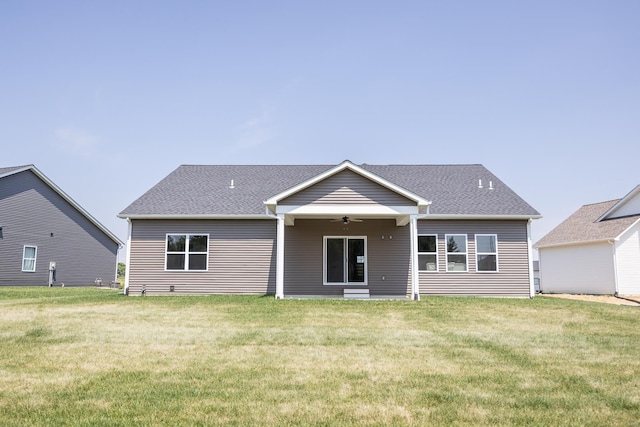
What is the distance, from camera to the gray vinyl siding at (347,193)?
53.2 feet

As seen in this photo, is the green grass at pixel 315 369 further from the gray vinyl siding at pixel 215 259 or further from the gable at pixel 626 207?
the gable at pixel 626 207

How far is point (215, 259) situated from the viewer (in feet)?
62.2

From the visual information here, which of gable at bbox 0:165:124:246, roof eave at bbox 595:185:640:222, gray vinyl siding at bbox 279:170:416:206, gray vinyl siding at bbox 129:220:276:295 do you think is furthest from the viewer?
gable at bbox 0:165:124:246

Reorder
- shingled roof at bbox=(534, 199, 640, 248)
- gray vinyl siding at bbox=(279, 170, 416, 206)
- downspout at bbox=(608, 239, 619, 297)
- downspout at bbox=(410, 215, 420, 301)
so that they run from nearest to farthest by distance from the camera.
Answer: downspout at bbox=(410, 215, 420, 301) → gray vinyl siding at bbox=(279, 170, 416, 206) → downspout at bbox=(608, 239, 619, 297) → shingled roof at bbox=(534, 199, 640, 248)

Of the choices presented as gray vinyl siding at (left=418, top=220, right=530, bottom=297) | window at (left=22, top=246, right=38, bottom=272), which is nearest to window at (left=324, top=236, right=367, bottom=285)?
gray vinyl siding at (left=418, top=220, right=530, bottom=297)

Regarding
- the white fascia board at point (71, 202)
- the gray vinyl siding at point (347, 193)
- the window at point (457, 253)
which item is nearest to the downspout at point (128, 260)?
the gray vinyl siding at point (347, 193)

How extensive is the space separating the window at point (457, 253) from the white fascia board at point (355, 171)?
3.78 metres

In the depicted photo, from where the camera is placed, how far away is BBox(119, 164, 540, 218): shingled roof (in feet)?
62.8

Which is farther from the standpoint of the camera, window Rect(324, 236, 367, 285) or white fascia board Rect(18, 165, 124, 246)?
white fascia board Rect(18, 165, 124, 246)

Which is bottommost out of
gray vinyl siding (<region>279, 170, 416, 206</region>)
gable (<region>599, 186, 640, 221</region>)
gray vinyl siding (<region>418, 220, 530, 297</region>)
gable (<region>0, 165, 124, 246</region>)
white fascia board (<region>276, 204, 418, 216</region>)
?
gray vinyl siding (<region>418, 220, 530, 297</region>)

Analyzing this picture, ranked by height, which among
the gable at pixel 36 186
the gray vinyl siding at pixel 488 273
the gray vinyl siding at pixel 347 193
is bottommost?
the gray vinyl siding at pixel 488 273

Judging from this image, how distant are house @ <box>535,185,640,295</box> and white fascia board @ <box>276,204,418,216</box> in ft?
44.8

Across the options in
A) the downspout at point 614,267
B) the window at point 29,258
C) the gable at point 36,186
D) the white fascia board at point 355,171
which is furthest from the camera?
the window at point 29,258

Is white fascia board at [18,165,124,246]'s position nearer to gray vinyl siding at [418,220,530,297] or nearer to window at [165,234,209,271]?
window at [165,234,209,271]
